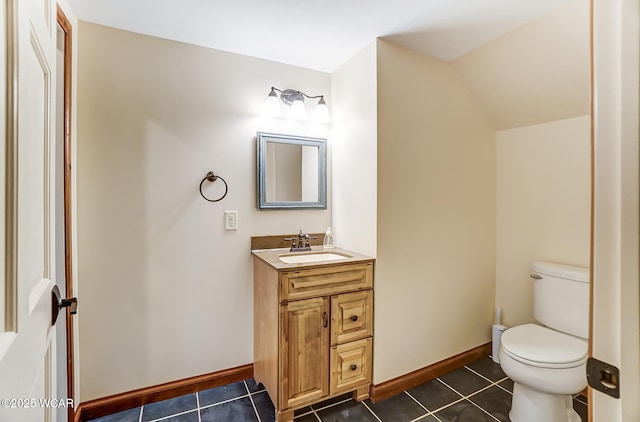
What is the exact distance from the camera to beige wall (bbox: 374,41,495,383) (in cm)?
188

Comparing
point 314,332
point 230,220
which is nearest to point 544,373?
point 314,332

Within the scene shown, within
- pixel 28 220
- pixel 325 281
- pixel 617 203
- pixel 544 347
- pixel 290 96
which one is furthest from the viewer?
pixel 290 96

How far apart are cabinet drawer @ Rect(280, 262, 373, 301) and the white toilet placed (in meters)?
0.86

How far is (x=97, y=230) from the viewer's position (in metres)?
1.69

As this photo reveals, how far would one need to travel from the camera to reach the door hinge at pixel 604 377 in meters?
0.53

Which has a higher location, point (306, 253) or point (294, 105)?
point (294, 105)

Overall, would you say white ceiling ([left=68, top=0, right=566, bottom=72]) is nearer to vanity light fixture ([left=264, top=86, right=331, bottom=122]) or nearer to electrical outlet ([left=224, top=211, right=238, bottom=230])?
vanity light fixture ([left=264, top=86, right=331, bottom=122])

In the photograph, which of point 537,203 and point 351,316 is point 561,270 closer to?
point 537,203

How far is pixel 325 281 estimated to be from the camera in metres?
1.71

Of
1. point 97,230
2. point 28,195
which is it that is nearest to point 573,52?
point 28,195

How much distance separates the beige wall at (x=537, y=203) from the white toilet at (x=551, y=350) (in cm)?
20

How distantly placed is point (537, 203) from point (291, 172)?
1825 millimetres

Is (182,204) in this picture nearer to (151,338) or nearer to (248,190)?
(248,190)

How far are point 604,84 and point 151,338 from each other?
2.24m
